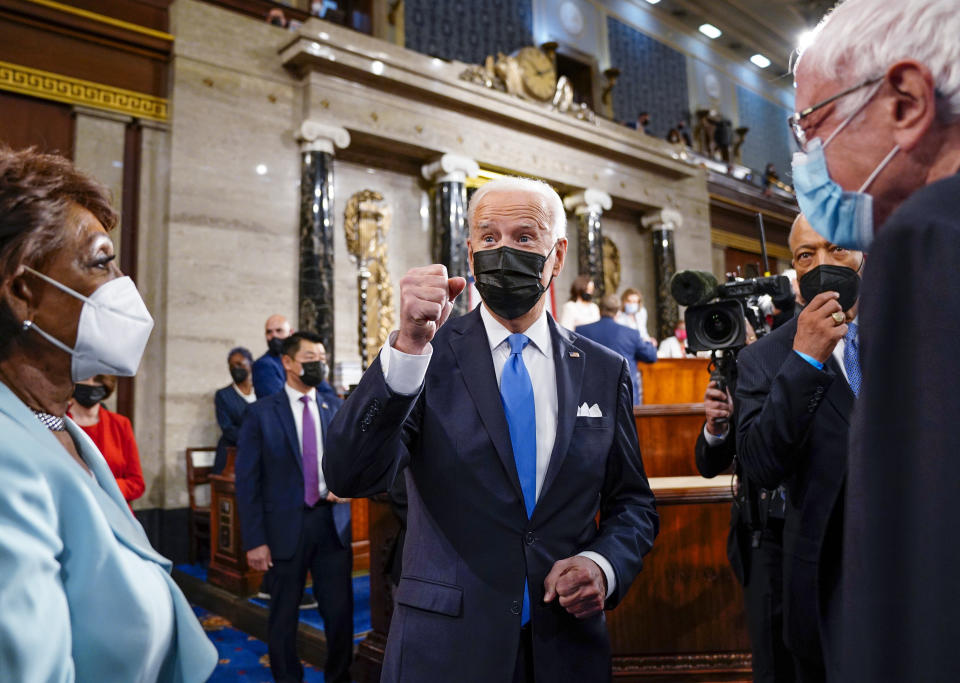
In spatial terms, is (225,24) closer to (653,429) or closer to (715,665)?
(653,429)

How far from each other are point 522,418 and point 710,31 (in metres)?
16.4

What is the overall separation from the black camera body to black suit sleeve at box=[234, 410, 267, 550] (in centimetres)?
268

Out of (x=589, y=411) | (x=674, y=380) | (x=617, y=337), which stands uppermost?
(x=617, y=337)

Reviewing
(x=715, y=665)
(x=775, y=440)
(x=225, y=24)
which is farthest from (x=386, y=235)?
(x=775, y=440)

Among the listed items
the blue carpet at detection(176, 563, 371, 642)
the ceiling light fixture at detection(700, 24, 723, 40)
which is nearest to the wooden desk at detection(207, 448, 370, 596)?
the blue carpet at detection(176, 563, 371, 642)

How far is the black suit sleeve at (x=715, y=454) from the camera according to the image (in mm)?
2383

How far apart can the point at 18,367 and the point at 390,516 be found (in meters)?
2.50

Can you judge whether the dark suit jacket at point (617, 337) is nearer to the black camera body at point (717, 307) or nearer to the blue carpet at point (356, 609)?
the blue carpet at point (356, 609)

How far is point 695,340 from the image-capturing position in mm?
2314

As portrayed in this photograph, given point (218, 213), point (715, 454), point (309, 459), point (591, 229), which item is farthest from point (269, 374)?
point (591, 229)

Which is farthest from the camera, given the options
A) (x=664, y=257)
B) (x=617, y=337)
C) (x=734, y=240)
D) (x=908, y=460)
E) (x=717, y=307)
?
(x=734, y=240)

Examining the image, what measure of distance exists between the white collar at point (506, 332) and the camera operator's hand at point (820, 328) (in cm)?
65

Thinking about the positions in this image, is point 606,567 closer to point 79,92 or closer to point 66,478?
point 66,478

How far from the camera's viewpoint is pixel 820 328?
1795mm
